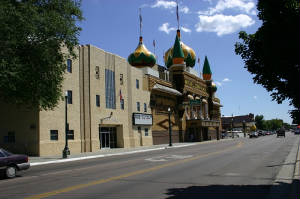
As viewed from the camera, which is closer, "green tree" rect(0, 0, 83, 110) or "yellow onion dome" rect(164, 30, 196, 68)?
"green tree" rect(0, 0, 83, 110)

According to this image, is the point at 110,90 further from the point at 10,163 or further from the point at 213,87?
the point at 213,87

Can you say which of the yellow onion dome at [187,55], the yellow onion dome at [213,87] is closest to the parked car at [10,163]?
the yellow onion dome at [187,55]

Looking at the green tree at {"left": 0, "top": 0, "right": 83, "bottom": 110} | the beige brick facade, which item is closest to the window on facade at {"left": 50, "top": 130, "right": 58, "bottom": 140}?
the beige brick facade

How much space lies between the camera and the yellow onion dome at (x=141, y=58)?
53500mm

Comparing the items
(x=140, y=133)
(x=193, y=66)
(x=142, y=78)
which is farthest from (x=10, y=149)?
(x=193, y=66)

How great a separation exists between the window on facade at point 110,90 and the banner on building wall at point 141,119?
462cm

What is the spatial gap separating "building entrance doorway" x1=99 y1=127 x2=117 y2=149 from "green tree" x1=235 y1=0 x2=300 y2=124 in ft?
98.0

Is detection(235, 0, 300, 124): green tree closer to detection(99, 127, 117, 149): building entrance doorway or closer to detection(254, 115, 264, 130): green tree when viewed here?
detection(99, 127, 117, 149): building entrance doorway

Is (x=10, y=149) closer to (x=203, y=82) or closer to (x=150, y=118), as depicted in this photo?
(x=150, y=118)

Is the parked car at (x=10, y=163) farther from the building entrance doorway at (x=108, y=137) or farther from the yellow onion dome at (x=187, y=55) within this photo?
the yellow onion dome at (x=187, y=55)

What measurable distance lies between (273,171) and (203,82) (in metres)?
58.8

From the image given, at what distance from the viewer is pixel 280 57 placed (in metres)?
7.56

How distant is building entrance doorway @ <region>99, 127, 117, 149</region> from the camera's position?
122ft

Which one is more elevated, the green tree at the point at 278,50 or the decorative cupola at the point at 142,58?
the decorative cupola at the point at 142,58
